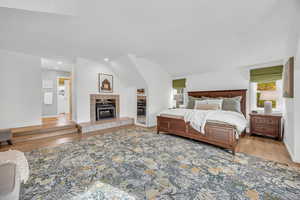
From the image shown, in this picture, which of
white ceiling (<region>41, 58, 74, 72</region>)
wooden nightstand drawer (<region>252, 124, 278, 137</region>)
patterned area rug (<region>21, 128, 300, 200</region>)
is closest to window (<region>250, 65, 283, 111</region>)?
wooden nightstand drawer (<region>252, 124, 278, 137</region>)

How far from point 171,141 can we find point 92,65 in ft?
12.7

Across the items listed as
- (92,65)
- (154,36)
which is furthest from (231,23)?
(92,65)

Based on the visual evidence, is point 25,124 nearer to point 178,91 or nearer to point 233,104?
point 178,91

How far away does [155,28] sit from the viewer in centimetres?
250

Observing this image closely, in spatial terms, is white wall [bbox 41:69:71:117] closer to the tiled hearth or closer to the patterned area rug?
the tiled hearth

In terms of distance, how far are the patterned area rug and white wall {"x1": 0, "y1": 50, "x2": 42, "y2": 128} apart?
6.36 ft

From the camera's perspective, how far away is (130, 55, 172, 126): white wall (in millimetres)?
4633

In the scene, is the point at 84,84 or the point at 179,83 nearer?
the point at 84,84

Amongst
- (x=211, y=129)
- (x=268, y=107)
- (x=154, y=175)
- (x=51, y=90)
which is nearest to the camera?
(x=154, y=175)

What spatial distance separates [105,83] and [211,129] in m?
4.11

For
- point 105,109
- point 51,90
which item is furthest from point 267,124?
point 51,90

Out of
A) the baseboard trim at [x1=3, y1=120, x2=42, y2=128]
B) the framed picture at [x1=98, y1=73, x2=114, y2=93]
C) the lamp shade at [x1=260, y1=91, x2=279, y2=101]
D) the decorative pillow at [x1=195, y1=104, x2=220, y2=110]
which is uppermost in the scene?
the framed picture at [x1=98, y1=73, x2=114, y2=93]

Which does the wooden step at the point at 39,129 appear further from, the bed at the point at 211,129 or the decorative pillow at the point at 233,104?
the decorative pillow at the point at 233,104

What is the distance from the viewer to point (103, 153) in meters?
2.60
